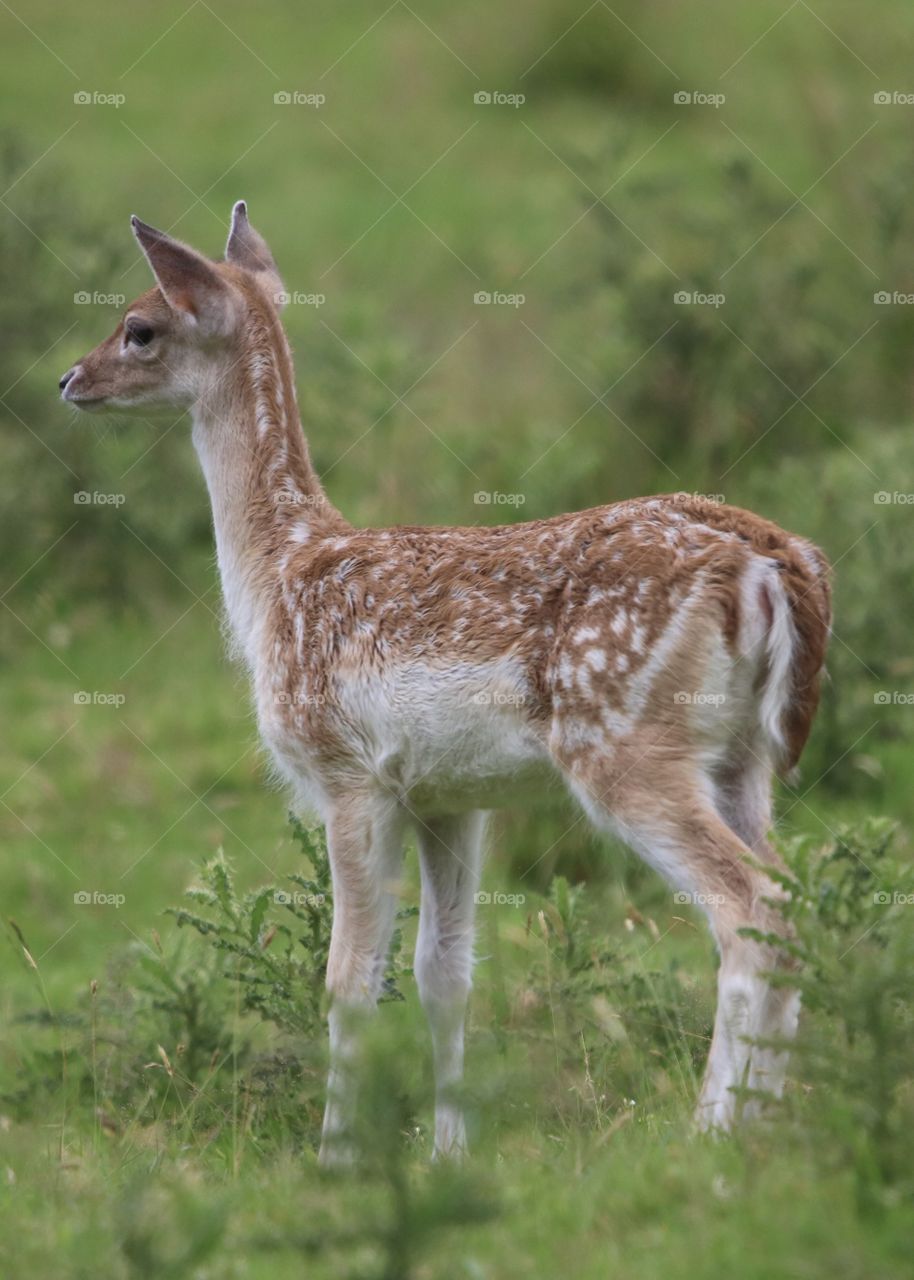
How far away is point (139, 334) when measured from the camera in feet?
22.8

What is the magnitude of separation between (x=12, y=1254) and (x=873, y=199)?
10637mm

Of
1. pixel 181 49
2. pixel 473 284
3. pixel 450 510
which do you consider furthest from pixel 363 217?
pixel 450 510

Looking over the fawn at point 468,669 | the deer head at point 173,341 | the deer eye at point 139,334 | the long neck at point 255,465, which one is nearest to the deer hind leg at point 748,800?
the fawn at point 468,669

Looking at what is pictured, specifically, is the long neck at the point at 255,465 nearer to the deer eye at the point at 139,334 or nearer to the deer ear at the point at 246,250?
the deer eye at the point at 139,334

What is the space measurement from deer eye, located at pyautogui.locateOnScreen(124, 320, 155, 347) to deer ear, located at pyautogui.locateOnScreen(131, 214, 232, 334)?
16 centimetres

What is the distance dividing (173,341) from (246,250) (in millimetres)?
699

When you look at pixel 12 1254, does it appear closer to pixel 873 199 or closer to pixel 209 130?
pixel 873 199

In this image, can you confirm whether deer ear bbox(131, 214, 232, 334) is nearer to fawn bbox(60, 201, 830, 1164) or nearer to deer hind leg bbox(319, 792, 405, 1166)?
fawn bbox(60, 201, 830, 1164)

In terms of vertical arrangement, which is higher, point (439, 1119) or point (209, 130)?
point (209, 130)

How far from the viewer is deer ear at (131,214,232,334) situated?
22.1ft

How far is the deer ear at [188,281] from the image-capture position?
22.1 feet

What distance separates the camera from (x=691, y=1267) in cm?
411

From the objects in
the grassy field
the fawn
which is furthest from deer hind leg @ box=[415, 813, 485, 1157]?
the grassy field

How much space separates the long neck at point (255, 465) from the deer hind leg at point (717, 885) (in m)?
1.75
